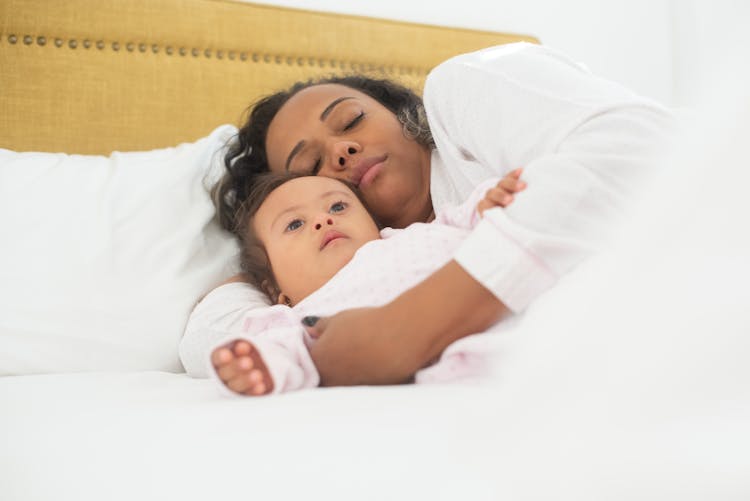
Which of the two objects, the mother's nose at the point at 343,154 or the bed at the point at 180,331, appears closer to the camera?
the bed at the point at 180,331

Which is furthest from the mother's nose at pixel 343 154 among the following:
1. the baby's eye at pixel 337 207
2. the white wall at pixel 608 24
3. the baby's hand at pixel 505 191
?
the white wall at pixel 608 24

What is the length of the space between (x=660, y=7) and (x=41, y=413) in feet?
8.43

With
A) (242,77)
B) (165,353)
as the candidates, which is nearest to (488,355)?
(165,353)

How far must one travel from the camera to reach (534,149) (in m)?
0.95

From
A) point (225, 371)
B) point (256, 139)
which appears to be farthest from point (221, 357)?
point (256, 139)

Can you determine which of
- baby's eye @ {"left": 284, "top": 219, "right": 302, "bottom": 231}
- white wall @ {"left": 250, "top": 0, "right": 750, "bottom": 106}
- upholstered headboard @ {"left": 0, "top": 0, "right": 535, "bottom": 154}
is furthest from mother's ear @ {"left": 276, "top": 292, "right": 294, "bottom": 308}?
white wall @ {"left": 250, "top": 0, "right": 750, "bottom": 106}

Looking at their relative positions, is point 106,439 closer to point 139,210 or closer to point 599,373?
point 599,373

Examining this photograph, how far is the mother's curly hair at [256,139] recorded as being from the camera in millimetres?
1428

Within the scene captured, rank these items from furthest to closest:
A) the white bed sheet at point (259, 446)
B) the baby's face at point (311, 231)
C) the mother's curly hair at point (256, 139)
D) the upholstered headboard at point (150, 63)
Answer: the upholstered headboard at point (150, 63), the mother's curly hair at point (256, 139), the baby's face at point (311, 231), the white bed sheet at point (259, 446)

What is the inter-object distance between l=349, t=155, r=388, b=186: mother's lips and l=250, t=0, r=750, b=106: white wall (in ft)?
3.49

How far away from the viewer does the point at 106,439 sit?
2.06 ft

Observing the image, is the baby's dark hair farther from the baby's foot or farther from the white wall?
the white wall

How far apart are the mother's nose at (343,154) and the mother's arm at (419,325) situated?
0.50 metres

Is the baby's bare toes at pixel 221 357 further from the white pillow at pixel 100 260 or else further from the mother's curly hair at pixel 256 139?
the mother's curly hair at pixel 256 139
